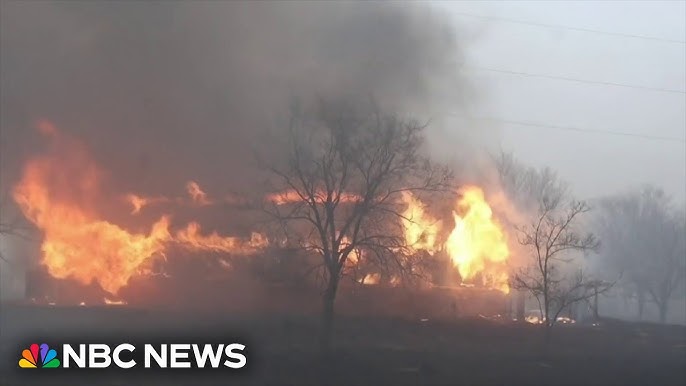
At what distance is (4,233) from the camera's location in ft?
120

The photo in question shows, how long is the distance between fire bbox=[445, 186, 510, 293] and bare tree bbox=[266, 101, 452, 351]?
9.18m

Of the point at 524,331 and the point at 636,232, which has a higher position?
the point at 636,232

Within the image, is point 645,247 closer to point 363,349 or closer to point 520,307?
point 520,307

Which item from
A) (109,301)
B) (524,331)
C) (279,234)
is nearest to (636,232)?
(524,331)

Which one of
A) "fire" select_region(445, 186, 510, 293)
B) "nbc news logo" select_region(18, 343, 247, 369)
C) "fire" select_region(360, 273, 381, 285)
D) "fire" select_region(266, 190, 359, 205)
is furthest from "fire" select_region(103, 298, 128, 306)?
"fire" select_region(445, 186, 510, 293)

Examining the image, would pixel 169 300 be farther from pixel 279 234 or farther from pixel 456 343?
pixel 456 343

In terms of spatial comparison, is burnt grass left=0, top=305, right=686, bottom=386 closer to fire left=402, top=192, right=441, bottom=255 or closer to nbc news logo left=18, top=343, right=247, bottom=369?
nbc news logo left=18, top=343, right=247, bottom=369

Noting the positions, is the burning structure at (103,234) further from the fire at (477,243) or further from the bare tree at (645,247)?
the bare tree at (645,247)

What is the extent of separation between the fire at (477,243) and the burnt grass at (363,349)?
5.03m

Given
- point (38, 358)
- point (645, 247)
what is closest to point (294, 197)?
point (38, 358)

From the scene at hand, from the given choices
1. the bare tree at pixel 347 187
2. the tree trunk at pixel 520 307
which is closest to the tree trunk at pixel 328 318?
the bare tree at pixel 347 187

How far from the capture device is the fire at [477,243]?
135ft

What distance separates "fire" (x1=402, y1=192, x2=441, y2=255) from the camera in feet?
118

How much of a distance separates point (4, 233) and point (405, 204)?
62.6 ft
